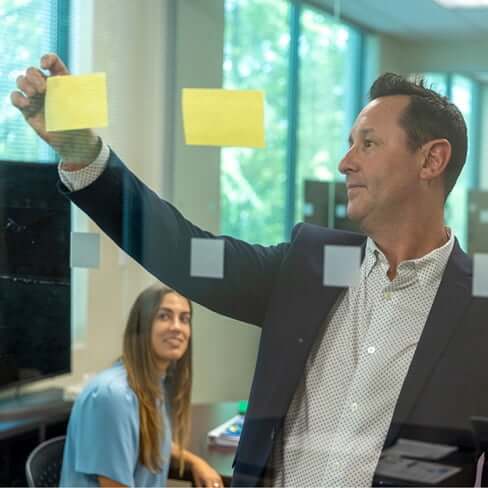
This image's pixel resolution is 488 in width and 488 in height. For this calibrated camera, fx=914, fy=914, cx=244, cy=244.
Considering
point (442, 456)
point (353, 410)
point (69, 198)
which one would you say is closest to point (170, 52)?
point (69, 198)

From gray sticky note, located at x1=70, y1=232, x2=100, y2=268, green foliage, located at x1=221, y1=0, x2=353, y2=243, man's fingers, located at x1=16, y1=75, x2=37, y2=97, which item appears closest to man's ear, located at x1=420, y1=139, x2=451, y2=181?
green foliage, located at x1=221, y1=0, x2=353, y2=243

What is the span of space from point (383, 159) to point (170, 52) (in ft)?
1.65

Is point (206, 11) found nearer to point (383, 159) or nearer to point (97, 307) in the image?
point (383, 159)

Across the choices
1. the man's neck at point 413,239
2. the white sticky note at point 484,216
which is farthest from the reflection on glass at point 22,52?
the white sticky note at point 484,216

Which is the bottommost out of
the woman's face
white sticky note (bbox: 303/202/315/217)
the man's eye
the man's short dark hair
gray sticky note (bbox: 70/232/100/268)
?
the woman's face

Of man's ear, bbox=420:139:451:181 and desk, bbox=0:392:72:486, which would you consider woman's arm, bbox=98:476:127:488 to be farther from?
man's ear, bbox=420:139:451:181

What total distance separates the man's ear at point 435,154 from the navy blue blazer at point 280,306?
0.14m

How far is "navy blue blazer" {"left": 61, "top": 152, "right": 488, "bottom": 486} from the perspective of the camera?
143cm

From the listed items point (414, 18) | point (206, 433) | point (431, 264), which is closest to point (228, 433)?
point (206, 433)

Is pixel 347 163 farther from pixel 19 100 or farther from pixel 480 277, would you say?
pixel 19 100

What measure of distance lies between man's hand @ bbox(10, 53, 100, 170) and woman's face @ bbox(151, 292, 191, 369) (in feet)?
1.00

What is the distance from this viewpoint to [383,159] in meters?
1.45

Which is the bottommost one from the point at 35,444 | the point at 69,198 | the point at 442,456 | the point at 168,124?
the point at 35,444

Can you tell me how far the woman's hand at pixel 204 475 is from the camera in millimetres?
1698
